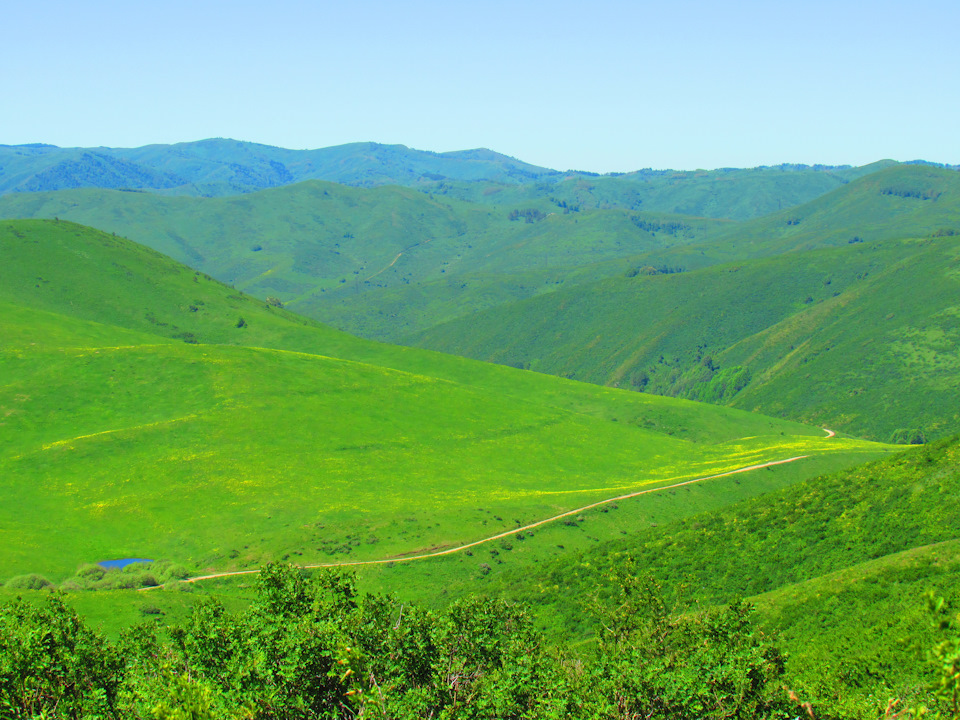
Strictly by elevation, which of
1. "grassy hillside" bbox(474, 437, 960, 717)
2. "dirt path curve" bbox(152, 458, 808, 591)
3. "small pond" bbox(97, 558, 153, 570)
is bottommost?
"small pond" bbox(97, 558, 153, 570)

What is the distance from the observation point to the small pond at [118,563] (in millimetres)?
85444

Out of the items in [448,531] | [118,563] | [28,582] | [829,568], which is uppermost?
[829,568]

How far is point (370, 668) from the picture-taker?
31.2 metres

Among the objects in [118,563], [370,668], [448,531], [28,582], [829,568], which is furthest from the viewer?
[448,531]

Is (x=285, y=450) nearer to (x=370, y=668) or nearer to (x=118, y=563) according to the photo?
(x=118, y=563)

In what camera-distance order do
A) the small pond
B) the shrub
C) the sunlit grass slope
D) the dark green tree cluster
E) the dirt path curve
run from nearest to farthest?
1. the dark green tree cluster
2. the shrub
3. the small pond
4. the dirt path curve
5. the sunlit grass slope

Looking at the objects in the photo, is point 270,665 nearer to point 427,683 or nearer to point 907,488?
point 427,683

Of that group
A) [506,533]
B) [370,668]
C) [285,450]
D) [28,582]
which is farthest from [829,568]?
[285,450]

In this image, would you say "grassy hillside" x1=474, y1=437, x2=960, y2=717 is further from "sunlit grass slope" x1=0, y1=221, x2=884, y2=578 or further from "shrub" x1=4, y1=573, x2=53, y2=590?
"shrub" x1=4, y1=573, x2=53, y2=590

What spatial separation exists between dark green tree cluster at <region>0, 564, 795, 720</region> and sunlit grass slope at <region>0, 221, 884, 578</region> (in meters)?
51.2

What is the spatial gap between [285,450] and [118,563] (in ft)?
132

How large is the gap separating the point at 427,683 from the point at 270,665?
249 inches

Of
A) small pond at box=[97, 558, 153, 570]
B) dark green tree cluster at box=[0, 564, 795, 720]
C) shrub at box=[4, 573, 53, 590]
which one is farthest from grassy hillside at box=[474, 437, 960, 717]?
shrub at box=[4, 573, 53, 590]

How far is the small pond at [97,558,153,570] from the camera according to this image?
85.4m
